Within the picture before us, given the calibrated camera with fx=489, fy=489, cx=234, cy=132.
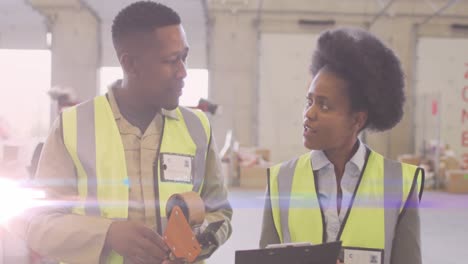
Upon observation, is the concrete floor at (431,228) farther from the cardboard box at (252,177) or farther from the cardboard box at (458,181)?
the cardboard box at (252,177)

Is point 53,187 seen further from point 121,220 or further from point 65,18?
point 65,18

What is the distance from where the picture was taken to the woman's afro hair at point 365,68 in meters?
1.16

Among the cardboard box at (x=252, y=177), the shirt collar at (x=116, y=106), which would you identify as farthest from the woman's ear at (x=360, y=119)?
the cardboard box at (x=252, y=177)

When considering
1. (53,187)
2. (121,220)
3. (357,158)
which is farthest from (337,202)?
(53,187)

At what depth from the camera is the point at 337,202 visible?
1188 millimetres

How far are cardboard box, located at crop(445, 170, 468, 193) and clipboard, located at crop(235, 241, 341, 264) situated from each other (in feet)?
25.3

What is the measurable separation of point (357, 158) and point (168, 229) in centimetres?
50

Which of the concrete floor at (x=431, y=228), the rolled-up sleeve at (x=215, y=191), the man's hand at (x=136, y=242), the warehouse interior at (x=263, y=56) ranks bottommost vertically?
the concrete floor at (x=431, y=228)

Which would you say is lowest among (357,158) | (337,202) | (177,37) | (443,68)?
(337,202)

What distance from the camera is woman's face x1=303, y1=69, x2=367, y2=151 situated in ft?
3.84

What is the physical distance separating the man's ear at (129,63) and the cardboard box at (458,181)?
25.3 feet

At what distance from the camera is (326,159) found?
1.23 meters

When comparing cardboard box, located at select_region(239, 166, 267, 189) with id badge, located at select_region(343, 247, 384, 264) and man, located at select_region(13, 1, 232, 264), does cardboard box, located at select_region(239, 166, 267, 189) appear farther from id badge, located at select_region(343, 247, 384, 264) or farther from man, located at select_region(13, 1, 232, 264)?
id badge, located at select_region(343, 247, 384, 264)

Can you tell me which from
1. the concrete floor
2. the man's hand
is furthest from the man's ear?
the concrete floor
